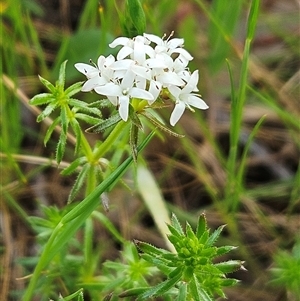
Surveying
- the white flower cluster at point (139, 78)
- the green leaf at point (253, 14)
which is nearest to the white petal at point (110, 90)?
the white flower cluster at point (139, 78)

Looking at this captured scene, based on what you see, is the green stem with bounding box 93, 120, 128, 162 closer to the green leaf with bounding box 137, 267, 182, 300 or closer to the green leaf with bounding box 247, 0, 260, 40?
the green leaf with bounding box 137, 267, 182, 300

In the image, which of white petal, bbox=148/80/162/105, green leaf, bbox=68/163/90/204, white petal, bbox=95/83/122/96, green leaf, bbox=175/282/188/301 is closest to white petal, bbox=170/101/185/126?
white petal, bbox=148/80/162/105

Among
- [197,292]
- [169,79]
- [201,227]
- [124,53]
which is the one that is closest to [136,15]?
[124,53]

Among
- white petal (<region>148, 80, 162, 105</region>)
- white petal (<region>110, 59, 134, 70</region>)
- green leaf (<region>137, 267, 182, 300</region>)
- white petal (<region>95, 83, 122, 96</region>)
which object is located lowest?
green leaf (<region>137, 267, 182, 300</region>)

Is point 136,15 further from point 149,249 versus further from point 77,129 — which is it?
point 149,249

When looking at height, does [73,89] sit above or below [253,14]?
below

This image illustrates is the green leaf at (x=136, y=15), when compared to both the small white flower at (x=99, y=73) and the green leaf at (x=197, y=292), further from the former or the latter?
the green leaf at (x=197, y=292)

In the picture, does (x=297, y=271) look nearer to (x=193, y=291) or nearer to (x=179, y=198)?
(x=193, y=291)

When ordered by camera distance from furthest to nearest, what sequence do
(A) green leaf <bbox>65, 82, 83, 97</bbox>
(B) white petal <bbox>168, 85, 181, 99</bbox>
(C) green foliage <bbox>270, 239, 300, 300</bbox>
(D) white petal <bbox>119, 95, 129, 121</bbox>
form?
1. (C) green foliage <bbox>270, 239, 300, 300</bbox>
2. (A) green leaf <bbox>65, 82, 83, 97</bbox>
3. (B) white petal <bbox>168, 85, 181, 99</bbox>
4. (D) white petal <bbox>119, 95, 129, 121</bbox>
